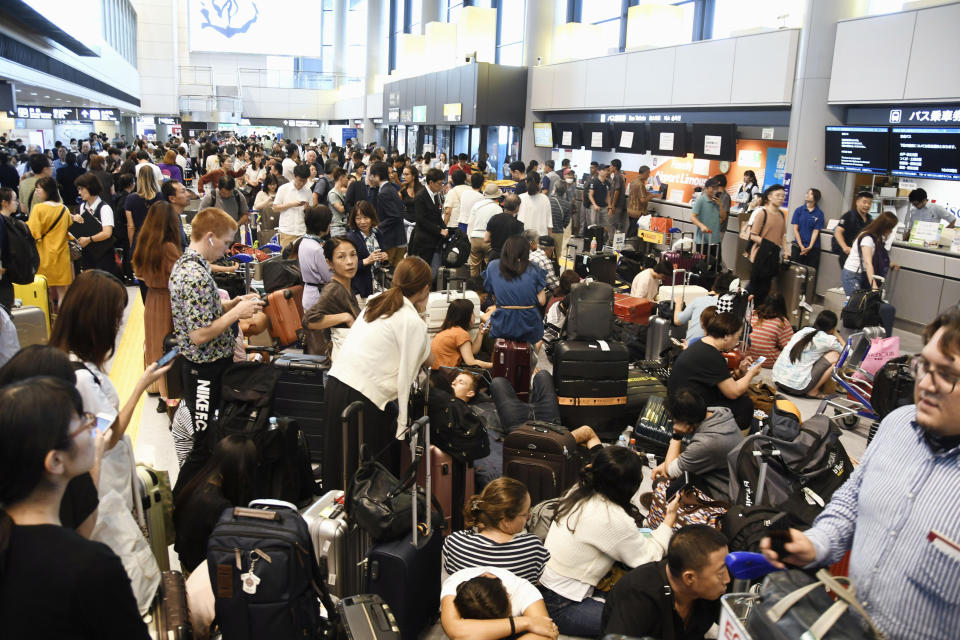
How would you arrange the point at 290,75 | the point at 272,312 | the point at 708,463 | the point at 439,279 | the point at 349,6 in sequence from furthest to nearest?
the point at 349,6
the point at 290,75
the point at 439,279
the point at 272,312
the point at 708,463

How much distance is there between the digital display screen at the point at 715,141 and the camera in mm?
12641

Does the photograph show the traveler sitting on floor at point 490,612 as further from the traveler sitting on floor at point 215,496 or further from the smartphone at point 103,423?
the smartphone at point 103,423

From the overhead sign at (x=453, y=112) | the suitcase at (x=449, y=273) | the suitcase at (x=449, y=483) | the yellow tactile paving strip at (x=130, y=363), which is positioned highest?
the overhead sign at (x=453, y=112)

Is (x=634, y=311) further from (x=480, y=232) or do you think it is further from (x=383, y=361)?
(x=383, y=361)

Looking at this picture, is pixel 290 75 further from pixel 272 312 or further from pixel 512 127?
pixel 272 312

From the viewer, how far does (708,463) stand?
4.44 meters

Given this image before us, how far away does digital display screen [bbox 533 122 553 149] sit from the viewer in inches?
722

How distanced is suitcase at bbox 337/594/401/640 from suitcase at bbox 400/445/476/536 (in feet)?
3.76

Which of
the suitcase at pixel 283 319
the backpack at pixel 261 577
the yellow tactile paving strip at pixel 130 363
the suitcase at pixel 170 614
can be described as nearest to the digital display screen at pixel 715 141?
the suitcase at pixel 283 319

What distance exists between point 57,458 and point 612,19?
17.9m

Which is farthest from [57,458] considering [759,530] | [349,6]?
[349,6]

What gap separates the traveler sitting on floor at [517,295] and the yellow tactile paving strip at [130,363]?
296 cm

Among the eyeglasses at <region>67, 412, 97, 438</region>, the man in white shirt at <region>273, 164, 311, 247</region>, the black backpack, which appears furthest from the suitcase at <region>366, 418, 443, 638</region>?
the man in white shirt at <region>273, 164, 311, 247</region>

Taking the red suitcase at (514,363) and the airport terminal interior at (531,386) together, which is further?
the red suitcase at (514,363)
